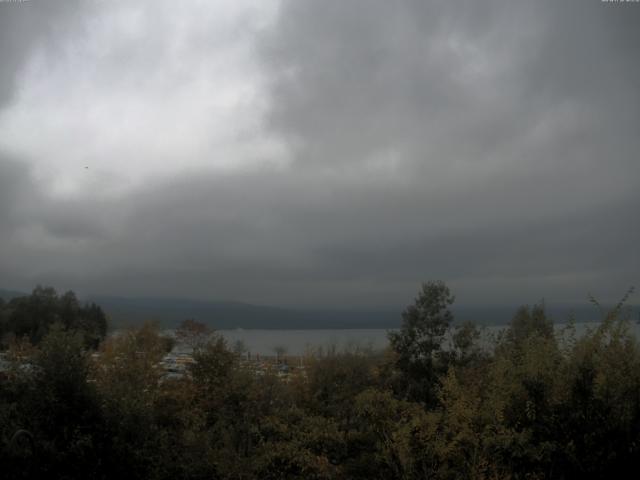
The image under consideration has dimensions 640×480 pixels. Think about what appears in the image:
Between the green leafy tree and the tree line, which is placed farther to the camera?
the green leafy tree

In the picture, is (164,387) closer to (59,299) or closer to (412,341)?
(412,341)

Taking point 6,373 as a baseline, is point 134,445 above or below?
below

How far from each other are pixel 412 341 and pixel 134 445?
11.3m

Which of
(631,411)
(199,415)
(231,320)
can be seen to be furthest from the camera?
(231,320)

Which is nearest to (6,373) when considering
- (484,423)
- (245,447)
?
(245,447)

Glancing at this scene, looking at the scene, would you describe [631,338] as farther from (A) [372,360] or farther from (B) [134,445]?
(B) [134,445]

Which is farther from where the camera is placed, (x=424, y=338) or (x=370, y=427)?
(x=424, y=338)

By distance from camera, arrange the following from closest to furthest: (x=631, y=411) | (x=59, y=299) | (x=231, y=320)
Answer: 1. (x=631, y=411)
2. (x=59, y=299)
3. (x=231, y=320)

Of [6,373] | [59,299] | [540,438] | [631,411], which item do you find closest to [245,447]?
[6,373]

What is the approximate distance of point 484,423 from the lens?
1409 centimetres

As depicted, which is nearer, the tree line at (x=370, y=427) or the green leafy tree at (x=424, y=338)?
the tree line at (x=370, y=427)

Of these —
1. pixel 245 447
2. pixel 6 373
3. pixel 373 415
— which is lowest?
pixel 245 447

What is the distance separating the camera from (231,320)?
135375mm

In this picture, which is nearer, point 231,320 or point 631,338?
point 631,338
